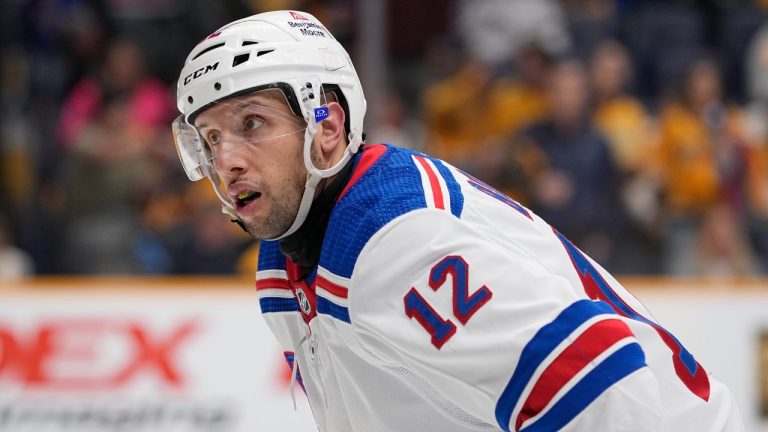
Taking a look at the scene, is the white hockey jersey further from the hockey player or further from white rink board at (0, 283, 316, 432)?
white rink board at (0, 283, 316, 432)

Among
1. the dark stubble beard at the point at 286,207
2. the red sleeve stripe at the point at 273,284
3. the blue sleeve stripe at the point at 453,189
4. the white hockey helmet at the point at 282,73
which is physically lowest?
the red sleeve stripe at the point at 273,284

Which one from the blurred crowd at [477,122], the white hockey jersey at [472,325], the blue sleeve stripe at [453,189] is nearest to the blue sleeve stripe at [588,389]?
the white hockey jersey at [472,325]

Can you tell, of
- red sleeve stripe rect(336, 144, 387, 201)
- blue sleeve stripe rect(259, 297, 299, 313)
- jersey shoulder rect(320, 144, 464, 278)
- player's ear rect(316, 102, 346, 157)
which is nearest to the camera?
jersey shoulder rect(320, 144, 464, 278)

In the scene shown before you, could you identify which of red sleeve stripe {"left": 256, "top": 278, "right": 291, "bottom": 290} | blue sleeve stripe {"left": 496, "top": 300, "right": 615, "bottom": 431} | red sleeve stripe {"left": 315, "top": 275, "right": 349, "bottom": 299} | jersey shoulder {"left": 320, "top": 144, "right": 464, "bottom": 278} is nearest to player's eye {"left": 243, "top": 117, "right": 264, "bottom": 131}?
jersey shoulder {"left": 320, "top": 144, "right": 464, "bottom": 278}

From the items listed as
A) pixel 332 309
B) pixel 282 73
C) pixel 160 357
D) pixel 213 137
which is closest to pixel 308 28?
pixel 282 73

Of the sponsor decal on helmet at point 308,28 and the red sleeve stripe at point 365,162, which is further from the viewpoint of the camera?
the sponsor decal on helmet at point 308,28

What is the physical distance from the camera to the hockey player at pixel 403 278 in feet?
6.13

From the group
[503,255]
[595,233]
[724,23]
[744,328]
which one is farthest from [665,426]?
[724,23]

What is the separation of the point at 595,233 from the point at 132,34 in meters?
2.86

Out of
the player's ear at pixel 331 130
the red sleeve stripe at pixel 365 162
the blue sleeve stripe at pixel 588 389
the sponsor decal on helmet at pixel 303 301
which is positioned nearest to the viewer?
the blue sleeve stripe at pixel 588 389

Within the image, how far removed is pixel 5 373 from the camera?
4.94 metres

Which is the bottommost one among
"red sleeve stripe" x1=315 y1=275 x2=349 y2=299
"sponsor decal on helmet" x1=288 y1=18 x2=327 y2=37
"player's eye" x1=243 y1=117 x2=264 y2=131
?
"red sleeve stripe" x1=315 y1=275 x2=349 y2=299

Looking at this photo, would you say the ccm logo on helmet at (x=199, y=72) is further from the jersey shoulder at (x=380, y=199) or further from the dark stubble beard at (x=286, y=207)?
the jersey shoulder at (x=380, y=199)

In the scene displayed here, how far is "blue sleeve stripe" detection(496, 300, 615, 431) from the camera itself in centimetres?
186
